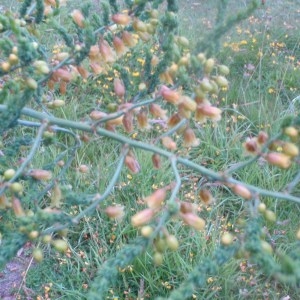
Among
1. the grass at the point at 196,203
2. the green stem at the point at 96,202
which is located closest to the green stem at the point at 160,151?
the green stem at the point at 96,202

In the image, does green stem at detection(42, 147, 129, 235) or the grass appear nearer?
green stem at detection(42, 147, 129, 235)

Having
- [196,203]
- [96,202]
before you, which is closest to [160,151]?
[96,202]

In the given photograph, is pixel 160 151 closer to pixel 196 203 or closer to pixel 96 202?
pixel 96 202

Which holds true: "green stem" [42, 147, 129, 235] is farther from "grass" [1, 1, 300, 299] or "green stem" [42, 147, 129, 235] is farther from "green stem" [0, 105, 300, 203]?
"grass" [1, 1, 300, 299]

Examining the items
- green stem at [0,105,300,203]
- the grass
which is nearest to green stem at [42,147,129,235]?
green stem at [0,105,300,203]

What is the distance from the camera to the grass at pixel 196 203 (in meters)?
1.93

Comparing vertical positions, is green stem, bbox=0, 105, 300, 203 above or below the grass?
above

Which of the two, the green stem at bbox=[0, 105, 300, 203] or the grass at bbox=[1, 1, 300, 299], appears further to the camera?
the grass at bbox=[1, 1, 300, 299]

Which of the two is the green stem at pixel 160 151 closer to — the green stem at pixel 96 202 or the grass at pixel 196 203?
the green stem at pixel 96 202

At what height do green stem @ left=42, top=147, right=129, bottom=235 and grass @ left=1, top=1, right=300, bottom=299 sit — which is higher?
green stem @ left=42, top=147, right=129, bottom=235

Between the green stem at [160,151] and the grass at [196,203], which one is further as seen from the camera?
the grass at [196,203]

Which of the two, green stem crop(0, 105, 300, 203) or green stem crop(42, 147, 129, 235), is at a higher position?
green stem crop(0, 105, 300, 203)

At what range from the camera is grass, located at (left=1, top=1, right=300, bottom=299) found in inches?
76.1

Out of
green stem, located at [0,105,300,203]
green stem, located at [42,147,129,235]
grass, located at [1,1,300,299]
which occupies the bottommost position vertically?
grass, located at [1,1,300,299]
